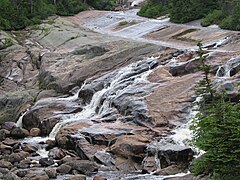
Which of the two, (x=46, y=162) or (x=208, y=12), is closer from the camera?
(x=46, y=162)

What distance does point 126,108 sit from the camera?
22.1 meters

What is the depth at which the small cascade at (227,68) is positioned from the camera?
72.3 ft

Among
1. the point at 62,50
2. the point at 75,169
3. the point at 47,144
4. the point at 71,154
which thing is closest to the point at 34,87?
the point at 62,50

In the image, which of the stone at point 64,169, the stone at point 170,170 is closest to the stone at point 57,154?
the stone at point 64,169

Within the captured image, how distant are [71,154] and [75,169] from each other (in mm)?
2102

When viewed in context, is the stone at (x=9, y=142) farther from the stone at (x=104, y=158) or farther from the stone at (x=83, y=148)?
the stone at (x=104, y=158)

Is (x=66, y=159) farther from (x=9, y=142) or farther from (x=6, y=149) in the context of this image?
(x=9, y=142)

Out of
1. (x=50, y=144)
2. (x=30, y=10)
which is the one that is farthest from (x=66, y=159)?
(x=30, y=10)

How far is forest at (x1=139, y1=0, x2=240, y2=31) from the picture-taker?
3338cm

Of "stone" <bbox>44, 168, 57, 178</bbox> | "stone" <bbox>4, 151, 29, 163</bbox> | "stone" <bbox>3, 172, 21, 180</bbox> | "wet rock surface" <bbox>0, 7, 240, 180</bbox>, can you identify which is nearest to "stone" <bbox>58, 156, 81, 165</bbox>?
"wet rock surface" <bbox>0, 7, 240, 180</bbox>

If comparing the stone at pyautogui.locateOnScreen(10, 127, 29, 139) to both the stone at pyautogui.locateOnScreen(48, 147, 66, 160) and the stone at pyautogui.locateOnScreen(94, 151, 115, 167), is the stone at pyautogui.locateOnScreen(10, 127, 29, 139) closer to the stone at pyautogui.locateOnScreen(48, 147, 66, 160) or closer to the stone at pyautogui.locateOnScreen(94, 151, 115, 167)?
the stone at pyautogui.locateOnScreen(48, 147, 66, 160)

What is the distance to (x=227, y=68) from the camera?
2238 cm

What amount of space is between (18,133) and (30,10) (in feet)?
93.1

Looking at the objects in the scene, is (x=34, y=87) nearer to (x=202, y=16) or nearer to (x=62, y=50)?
(x=62, y=50)
